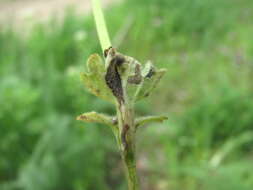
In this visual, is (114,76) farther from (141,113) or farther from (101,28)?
(141,113)

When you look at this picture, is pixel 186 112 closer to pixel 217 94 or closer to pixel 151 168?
pixel 217 94

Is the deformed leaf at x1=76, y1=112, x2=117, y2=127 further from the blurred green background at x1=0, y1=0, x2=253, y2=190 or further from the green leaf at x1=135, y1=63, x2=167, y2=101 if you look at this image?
the blurred green background at x1=0, y1=0, x2=253, y2=190

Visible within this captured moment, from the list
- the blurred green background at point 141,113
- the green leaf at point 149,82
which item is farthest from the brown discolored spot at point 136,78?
the blurred green background at point 141,113

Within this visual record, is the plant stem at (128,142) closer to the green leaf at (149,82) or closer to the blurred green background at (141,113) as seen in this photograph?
the green leaf at (149,82)

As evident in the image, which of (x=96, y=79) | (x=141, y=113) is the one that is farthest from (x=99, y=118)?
(x=141, y=113)

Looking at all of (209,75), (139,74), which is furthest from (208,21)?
(139,74)

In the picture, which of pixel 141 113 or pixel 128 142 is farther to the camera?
pixel 141 113
